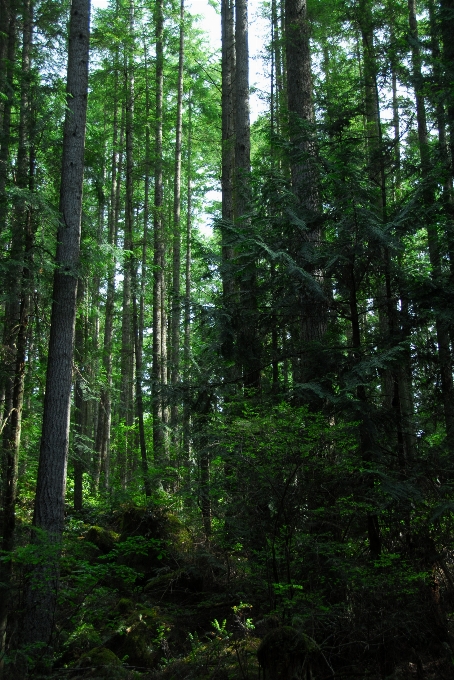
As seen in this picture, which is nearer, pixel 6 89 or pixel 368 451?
pixel 368 451

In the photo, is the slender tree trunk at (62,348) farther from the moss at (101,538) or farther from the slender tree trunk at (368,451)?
the slender tree trunk at (368,451)

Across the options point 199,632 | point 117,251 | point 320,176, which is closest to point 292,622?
point 199,632

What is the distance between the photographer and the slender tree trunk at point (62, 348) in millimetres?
7337

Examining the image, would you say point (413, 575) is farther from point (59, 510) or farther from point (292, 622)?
point (59, 510)

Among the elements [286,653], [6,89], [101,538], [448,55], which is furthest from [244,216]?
[101,538]

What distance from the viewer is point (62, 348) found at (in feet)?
27.9

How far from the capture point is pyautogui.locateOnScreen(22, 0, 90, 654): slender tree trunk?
7.34 metres

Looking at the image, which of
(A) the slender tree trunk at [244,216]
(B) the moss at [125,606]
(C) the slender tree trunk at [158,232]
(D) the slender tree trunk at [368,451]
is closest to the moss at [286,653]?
(D) the slender tree trunk at [368,451]

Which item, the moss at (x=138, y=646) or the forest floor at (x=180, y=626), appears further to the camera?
→ the moss at (x=138, y=646)

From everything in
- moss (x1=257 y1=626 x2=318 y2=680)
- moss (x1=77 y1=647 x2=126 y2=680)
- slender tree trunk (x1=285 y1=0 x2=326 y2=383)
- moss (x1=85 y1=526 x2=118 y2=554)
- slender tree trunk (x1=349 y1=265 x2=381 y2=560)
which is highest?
slender tree trunk (x1=285 y1=0 x2=326 y2=383)

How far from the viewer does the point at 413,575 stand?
4.89 m

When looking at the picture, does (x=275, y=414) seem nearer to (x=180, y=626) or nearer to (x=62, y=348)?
(x=180, y=626)

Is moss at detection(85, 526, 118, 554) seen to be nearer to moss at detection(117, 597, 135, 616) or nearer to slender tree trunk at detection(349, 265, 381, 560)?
moss at detection(117, 597, 135, 616)

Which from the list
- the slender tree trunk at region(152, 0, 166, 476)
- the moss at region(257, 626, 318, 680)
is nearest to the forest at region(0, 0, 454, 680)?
the moss at region(257, 626, 318, 680)
